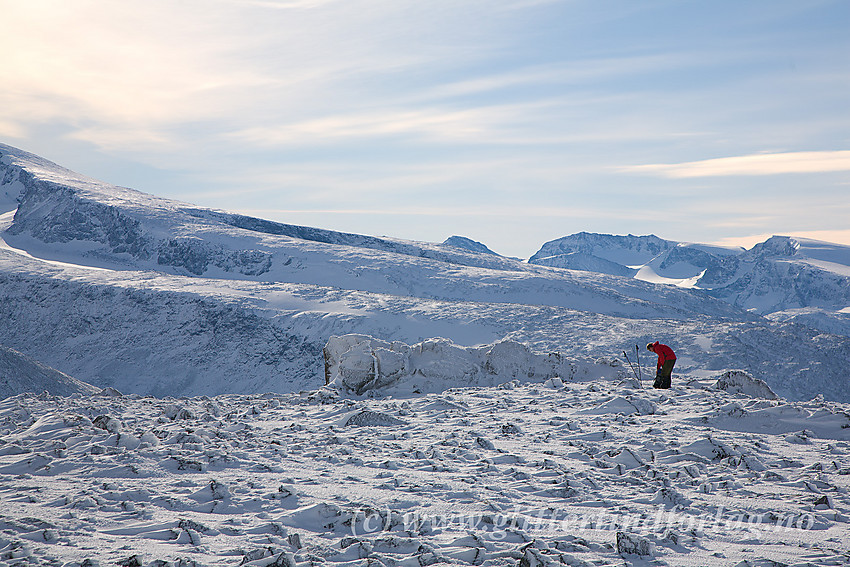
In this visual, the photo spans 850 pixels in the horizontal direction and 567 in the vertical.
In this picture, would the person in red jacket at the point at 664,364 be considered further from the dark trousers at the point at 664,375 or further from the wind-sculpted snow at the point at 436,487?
the wind-sculpted snow at the point at 436,487

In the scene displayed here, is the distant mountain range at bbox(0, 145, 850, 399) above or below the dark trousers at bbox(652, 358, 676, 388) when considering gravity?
below

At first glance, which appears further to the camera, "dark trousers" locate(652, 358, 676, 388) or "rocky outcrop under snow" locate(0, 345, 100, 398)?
"rocky outcrop under snow" locate(0, 345, 100, 398)

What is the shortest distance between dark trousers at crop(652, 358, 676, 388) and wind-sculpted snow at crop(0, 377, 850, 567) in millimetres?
3140

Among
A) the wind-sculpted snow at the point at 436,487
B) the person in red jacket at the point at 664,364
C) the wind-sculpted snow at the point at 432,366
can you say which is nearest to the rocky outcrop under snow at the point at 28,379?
the wind-sculpted snow at the point at 436,487

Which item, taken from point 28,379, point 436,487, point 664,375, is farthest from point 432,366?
point 28,379

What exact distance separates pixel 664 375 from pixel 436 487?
40.2ft

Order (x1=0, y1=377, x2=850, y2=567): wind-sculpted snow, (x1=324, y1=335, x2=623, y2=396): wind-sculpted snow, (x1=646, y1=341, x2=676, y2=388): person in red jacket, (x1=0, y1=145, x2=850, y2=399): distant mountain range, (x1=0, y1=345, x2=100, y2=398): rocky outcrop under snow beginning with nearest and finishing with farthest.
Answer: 1. (x1=0, y1=377, x2=850, y2=567): wind-sculpted snow
2. (x1=646, y1=341, x2=676, y2=388): person in red jacket
3. (x1=324, y1=335, x2=623, y2=396): wind-sculpted snow
4. (x1=0, y1=345, x2=100, y2=398): rocky outcrop under snow
5. (x1=0, y1=145, x2=850, y2=399): distant mountain range

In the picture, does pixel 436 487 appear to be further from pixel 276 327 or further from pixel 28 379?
pixel 276 327

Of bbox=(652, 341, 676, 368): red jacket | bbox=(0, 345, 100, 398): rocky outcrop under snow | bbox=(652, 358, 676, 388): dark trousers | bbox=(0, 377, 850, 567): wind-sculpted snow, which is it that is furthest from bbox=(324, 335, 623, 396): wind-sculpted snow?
bbox=(0, 345, 100, 398): rocky outcrop under snow

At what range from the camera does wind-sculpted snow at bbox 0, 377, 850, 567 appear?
604 centimetres

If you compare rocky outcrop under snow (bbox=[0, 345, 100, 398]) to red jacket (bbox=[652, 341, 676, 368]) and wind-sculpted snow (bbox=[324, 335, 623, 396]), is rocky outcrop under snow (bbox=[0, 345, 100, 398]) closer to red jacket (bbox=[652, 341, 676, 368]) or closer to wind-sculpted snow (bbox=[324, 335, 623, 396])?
wind-sculpted snow (bbox=[324, 335, 623, 396])

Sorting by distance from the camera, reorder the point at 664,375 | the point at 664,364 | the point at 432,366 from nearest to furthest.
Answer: the point at 664,364 < the point at 664,375 < the point at 432,366

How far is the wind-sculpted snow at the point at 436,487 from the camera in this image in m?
6.04

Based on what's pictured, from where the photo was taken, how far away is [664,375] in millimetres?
18234
